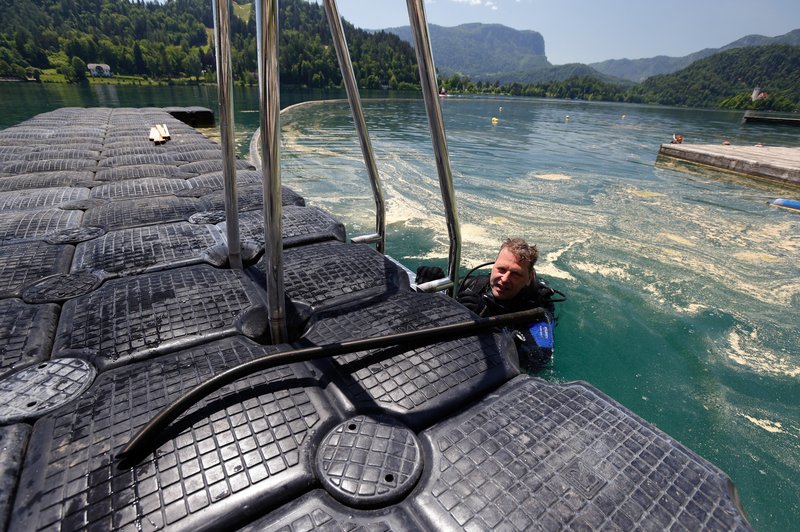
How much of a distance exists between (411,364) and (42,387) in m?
1.44

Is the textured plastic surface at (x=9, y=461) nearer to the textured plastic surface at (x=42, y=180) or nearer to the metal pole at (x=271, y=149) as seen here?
the metal pole at (x=271, y=149)

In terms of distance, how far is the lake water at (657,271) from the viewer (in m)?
2.92

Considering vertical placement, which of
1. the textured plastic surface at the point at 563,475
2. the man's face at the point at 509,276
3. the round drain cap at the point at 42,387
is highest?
the round drain cap at the point at 42,387

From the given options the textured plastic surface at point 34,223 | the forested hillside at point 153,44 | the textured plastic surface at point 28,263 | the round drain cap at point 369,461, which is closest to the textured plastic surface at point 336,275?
the round drain cap at point 369,461

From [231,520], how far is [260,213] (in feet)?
8.95

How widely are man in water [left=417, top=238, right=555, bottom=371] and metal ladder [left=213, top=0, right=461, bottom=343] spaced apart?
2.47ft

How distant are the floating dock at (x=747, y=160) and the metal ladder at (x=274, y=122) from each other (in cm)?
1484

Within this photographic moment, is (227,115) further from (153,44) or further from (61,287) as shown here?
(153,44)

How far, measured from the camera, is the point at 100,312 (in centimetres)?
187

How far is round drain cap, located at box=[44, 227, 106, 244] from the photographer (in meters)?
2.76

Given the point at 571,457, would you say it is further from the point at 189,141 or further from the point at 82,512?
the point at 189,141

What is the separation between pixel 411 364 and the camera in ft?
5.33

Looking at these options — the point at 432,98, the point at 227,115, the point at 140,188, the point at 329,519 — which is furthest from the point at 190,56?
the point at 329,519

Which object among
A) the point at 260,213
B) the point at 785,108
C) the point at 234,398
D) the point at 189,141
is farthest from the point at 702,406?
the point at 785,108
